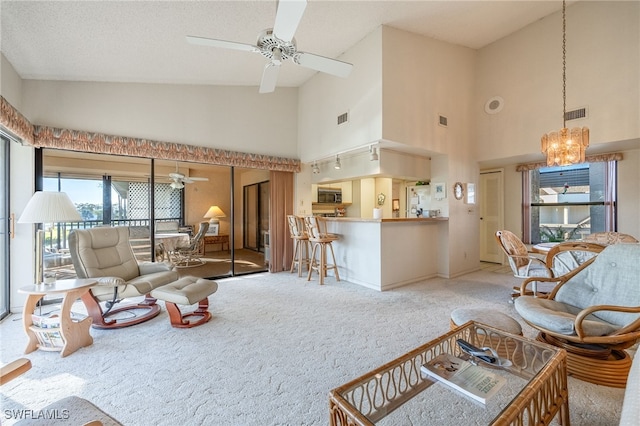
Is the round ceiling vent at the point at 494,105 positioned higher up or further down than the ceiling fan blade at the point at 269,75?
higher up

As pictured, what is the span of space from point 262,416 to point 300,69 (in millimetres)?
5079

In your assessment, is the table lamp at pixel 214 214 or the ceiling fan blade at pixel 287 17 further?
the table lamp at pixel 214 214

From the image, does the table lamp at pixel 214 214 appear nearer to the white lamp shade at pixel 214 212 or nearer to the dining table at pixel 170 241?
the white lamp shade at pixel 214 212

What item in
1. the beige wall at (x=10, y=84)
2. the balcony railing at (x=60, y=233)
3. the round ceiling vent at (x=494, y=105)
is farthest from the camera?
the round ceiling vent at (x=494, y=105)

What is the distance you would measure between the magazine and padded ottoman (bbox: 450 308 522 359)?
13.7 inches

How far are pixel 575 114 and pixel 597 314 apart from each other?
3710 mm

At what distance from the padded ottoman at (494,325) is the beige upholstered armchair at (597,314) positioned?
262 mm

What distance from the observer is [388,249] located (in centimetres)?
429

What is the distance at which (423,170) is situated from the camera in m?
5.18

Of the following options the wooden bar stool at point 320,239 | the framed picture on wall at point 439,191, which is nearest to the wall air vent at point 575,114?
the framed picture on wall at point 439,191

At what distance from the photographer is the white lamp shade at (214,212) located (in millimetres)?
6542

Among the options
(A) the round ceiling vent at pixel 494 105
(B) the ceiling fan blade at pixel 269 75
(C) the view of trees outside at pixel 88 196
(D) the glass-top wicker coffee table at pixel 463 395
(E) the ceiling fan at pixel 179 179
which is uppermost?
(A) the round ceiling vent at pixel 494 105

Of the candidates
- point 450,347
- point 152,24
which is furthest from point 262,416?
point 152,24

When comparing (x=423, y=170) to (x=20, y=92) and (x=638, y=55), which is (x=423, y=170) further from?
(x=20, y=92)
